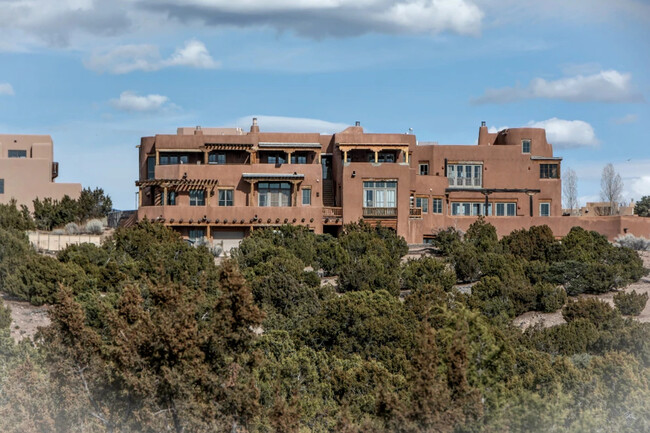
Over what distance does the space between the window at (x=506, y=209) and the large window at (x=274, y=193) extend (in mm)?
11401

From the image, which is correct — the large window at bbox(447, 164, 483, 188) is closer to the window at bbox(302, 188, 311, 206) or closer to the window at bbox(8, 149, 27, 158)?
the window at bbox(302, 188, 311, 206)

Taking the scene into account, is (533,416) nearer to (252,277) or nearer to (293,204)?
(252,277)

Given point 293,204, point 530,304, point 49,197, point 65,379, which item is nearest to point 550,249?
point 530,304

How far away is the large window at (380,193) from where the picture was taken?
5603 cm

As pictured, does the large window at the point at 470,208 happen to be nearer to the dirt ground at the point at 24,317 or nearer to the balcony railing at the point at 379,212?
the balcony railing at the point at 379,212

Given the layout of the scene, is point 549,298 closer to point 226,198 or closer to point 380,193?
point 380,193

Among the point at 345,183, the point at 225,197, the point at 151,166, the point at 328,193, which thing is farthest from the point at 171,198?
the point at 345,183

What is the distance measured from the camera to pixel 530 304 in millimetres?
42312

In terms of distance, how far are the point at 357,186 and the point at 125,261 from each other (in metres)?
14.7

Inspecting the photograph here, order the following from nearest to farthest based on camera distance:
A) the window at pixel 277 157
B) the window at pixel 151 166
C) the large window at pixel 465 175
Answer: the window at pixel 277 157 < the window at pixel 151 166 < the large window at pixel 465 175

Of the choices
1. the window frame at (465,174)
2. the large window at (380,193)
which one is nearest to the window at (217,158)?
the large window at (380,193)

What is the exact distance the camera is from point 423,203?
191 ft

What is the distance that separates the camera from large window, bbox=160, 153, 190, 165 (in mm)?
58594

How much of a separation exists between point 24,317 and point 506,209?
29.2m
